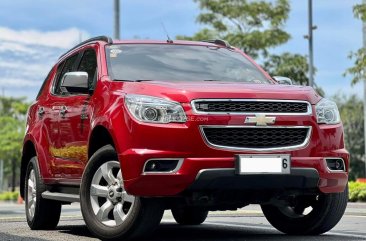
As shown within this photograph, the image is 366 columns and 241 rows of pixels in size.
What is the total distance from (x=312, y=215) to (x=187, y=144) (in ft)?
6.06

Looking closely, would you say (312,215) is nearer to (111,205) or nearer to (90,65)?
(111,205)

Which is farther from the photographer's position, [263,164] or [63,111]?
[63,111]

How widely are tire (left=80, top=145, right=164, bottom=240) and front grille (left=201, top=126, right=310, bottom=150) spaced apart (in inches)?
28.3

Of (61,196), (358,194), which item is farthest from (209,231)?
(358,194)

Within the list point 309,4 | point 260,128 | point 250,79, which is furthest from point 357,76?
point 260,128

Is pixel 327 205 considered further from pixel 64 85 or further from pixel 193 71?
pixel 64 85

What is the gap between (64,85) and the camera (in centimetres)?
754

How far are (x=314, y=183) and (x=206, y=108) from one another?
112cm

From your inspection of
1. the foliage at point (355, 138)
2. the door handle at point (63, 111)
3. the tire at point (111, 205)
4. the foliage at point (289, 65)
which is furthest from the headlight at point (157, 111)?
the foliage at point (355, 138)

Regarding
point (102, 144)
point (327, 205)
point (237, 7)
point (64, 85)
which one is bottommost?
point (327, 205)

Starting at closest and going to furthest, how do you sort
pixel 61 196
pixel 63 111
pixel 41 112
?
1. pixel 61 196
2. pixel 63 111
3. pixel 41 112

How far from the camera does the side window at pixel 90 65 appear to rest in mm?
7746

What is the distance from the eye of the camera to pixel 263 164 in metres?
6.45

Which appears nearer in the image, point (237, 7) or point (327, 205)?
point (327, 205)
